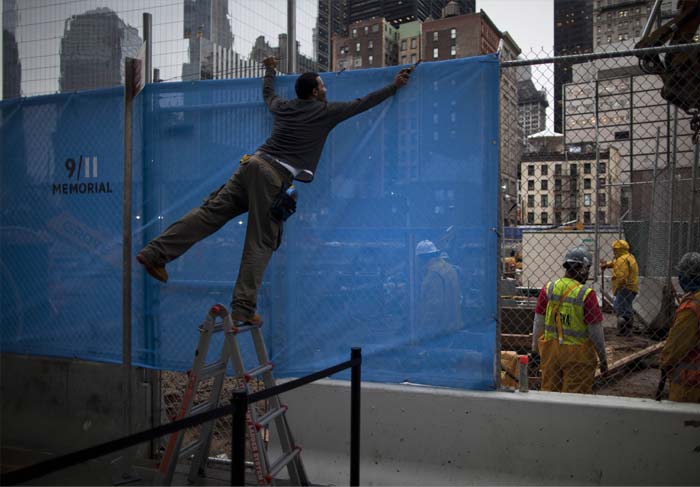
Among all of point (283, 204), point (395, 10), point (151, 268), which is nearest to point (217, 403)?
point (151, 268)

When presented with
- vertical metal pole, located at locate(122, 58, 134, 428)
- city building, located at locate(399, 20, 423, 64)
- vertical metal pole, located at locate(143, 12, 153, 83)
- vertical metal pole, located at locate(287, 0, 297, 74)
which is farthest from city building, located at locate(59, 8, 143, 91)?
city building, located at locate(399, 20, 423, 64)

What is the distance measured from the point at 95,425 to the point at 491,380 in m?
3.83

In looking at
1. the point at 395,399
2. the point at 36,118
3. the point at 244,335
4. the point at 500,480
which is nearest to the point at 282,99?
the point at 244,335

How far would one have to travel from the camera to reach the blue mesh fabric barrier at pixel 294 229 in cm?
436

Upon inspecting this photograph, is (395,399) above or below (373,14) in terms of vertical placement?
below

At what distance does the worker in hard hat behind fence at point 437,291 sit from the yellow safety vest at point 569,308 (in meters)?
2.05

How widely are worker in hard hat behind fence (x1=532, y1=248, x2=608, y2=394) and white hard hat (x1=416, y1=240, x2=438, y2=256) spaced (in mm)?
2238

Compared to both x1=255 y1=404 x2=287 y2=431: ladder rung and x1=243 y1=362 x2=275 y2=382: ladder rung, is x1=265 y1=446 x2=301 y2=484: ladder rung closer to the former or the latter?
x1=255 y1=404 x2=287 y2=431: ladder rung

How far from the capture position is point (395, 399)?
445 centimetres

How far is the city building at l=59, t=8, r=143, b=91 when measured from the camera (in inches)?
251

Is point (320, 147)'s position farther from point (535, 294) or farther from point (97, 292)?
point (535, 294)

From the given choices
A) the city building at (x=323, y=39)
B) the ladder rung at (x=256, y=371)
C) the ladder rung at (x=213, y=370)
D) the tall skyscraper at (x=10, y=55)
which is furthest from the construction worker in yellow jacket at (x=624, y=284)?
the tall skyscraper at (x=10, y=55)

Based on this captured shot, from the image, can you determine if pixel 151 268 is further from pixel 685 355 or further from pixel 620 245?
pixel 620 245

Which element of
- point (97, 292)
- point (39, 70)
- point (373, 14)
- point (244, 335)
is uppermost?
point (373, 14)
